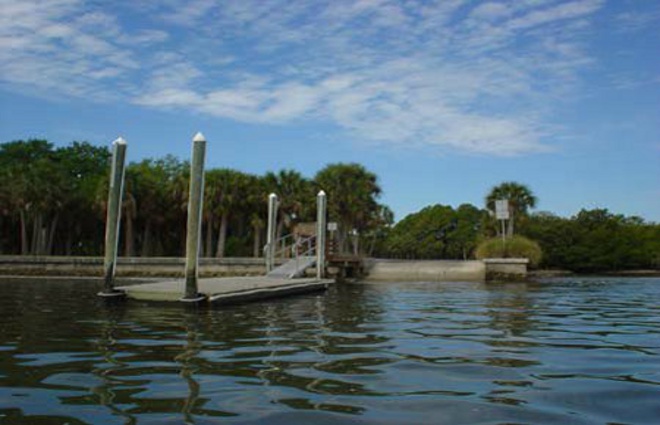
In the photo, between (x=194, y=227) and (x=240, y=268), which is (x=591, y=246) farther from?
(x=194, y=227)

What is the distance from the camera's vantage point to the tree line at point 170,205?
48250mm

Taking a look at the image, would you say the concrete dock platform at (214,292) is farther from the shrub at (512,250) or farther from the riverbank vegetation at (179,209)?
the riverbank vegetation at (179,209)

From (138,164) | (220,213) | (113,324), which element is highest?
(138,164)

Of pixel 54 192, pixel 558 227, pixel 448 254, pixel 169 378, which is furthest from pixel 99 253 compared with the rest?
pixel 448 254

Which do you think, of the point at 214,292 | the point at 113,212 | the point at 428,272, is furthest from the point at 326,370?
the point at 428,272

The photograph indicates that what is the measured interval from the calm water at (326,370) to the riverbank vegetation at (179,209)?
37.6 m

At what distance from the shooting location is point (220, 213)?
48125mm

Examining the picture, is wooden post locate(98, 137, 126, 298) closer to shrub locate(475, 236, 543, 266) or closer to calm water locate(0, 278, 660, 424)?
calm water locate(0, 278, 660, 424)

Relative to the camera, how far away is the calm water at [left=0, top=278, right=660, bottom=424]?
15.4 feet

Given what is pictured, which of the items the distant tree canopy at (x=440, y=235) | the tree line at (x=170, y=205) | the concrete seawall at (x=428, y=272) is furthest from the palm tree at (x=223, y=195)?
the distant tree canopy at (x=440, y=235)

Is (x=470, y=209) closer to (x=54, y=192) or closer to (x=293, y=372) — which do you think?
(x=54, y=192)

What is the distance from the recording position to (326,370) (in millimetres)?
6457

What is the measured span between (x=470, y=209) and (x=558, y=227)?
4344 centimetres

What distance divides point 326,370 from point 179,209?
46559mm
